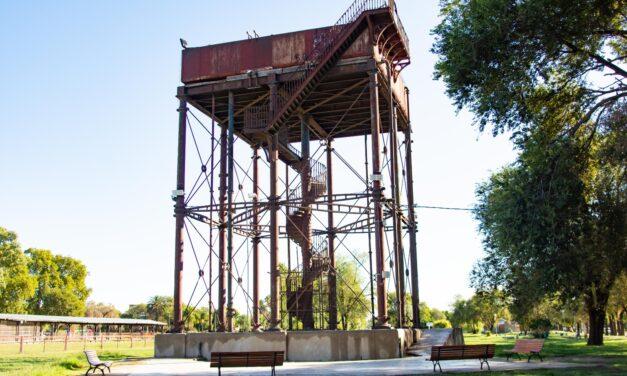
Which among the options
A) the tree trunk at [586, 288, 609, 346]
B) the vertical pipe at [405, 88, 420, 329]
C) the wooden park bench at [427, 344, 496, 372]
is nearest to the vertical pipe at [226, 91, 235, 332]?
the vertical pipe at [405, 88, 420, 329]

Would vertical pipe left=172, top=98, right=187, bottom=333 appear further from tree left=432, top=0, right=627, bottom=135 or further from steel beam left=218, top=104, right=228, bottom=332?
tree left=432, top=0, right=627, bottom=135

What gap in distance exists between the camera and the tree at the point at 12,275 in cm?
7369

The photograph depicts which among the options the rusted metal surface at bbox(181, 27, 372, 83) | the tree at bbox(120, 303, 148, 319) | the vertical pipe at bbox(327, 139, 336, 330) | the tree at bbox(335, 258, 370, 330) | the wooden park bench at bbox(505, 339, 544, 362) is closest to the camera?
the wooden park bench at bbox(505, 339, 544, 362)

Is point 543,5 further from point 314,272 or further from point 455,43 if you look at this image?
point 314,272

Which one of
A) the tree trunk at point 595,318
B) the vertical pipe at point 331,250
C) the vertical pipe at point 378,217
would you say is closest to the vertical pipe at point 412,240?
the vertical pipe at point 331,250

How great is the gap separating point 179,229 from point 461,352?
14.1 m

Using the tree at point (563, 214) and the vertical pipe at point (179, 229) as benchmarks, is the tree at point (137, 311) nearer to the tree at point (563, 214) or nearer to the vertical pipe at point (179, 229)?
the vertical pipe at point (179, 229)

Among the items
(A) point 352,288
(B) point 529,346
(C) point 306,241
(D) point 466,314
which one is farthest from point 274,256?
(D) point 466,314

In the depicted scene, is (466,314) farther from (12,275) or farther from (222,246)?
(222,246)

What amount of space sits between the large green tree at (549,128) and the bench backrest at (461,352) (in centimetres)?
508

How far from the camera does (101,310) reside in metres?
136

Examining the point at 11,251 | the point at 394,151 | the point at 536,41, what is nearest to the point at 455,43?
the point at 536,41

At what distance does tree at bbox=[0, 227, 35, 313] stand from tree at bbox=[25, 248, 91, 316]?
41.7 ft

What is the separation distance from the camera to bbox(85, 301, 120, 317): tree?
131375 mm
